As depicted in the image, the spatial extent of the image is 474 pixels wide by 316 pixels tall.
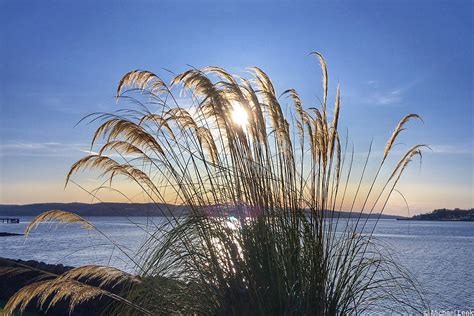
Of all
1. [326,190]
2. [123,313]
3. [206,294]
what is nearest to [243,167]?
[326,190]

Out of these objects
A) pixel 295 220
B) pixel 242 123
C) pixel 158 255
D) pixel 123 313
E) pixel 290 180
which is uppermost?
pixel 242 123

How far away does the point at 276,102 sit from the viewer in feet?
14.5

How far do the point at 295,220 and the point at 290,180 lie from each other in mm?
387

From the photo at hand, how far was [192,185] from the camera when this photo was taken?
462 centimetres

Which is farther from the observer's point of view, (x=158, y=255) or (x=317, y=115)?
(x=317, y=115)

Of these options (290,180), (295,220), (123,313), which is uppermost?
(290,180)

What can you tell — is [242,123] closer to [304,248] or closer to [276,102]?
[276,102]

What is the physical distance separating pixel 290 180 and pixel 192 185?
0.79 metres

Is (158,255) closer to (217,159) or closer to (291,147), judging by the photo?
(217,159)

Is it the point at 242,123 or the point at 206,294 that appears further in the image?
the point at 242,123

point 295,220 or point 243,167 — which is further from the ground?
point 243,167

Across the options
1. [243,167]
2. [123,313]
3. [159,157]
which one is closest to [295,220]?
[243,167]

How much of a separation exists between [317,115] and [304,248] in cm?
113

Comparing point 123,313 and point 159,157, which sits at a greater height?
point 159,157
